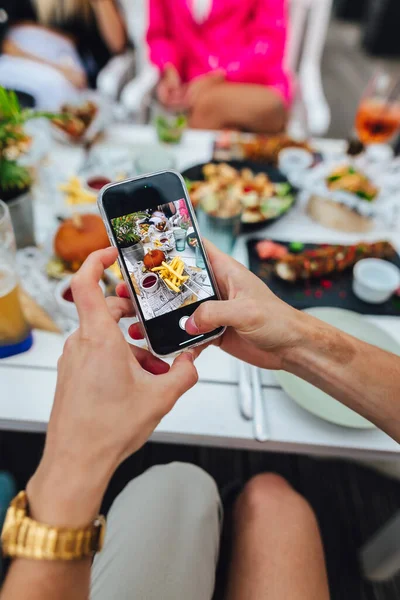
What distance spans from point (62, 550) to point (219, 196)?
0.87 meters

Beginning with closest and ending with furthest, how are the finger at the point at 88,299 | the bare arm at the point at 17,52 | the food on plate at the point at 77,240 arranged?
1. the finger at the point at 88,299
2. the food on plate at the point at 77,240
3. the bare arm at the point at 17,52

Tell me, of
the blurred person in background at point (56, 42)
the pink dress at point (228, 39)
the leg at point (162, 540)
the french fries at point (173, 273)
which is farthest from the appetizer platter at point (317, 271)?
the blurred person in background at point (56, 42)

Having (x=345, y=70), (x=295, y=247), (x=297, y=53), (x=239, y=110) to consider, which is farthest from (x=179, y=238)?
(x=345, y=70)

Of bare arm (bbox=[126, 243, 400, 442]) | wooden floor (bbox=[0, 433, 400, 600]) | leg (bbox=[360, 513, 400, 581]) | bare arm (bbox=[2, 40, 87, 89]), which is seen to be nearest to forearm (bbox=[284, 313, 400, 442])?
bare arm (bbox=[126, 243, 400, 442])

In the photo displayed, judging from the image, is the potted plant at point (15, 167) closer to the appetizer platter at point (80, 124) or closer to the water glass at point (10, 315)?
the water glass at point (10, 315)

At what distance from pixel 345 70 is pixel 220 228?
3910 millimetres

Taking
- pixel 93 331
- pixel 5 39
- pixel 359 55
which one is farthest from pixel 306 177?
pixel 359 55

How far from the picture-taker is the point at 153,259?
626 mm

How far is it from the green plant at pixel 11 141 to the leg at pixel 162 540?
2.11 ft

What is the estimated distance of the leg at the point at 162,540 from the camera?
23.7 inches

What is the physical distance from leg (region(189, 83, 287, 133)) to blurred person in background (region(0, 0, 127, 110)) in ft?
2.01

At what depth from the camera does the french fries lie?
630 mm

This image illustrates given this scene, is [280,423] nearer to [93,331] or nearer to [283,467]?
[93,331]

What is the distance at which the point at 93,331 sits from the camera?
0.49 m
